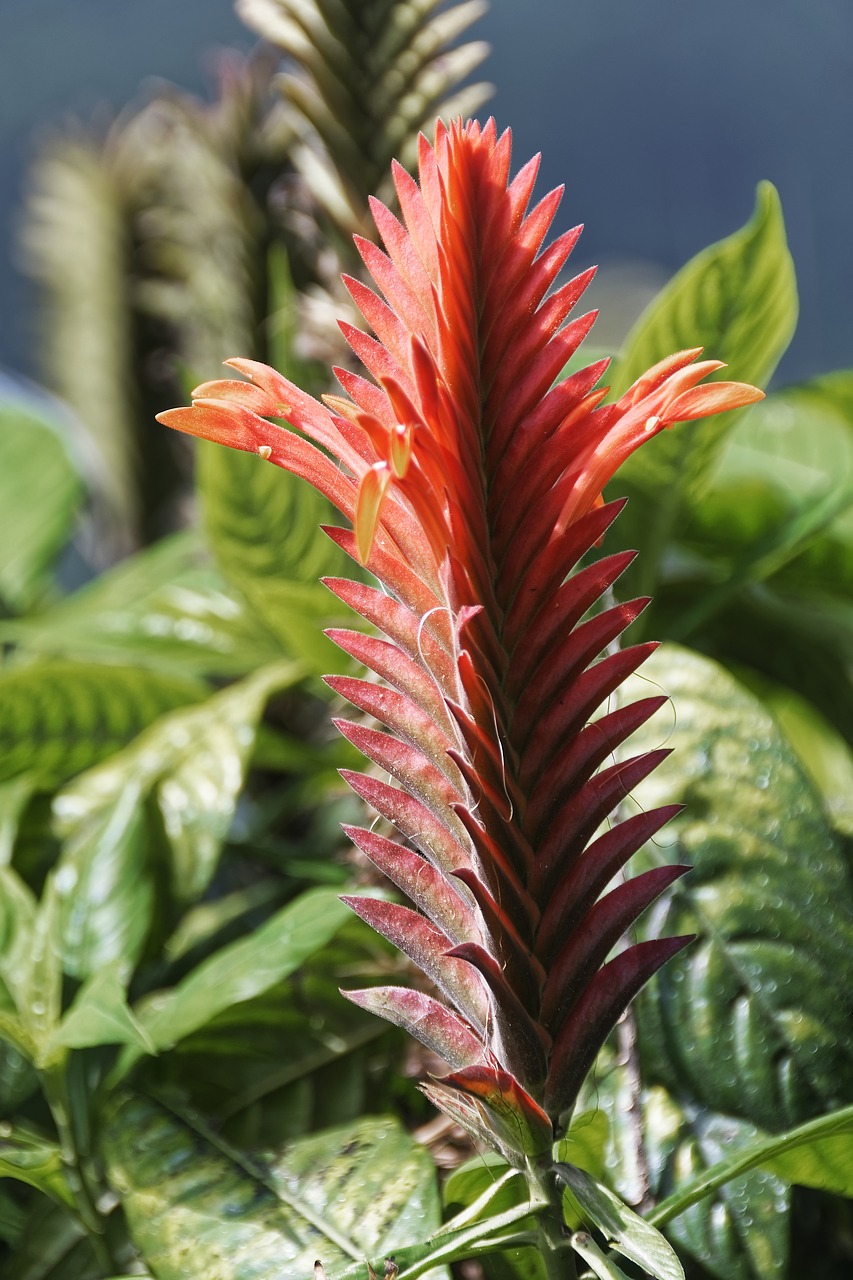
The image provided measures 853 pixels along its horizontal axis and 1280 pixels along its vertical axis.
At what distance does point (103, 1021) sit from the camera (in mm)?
411

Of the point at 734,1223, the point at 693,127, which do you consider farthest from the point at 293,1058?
the point at 693,127

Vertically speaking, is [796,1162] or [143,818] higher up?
[143,818]

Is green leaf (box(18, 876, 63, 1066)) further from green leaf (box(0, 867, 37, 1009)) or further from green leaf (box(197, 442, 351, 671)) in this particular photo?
green leaf (box(197, 442, 351, 671))

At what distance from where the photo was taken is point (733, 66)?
3658 mm

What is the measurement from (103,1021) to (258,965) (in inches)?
2.5

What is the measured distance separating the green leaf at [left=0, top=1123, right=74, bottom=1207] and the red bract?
181mm

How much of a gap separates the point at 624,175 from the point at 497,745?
Result: 378 centimetres

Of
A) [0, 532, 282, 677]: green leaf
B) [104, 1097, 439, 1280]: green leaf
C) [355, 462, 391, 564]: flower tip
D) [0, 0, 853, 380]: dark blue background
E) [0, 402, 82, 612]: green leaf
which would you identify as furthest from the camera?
[0, 0, 853, 380]: dark blue background

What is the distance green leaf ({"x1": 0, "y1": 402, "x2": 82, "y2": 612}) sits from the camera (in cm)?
93

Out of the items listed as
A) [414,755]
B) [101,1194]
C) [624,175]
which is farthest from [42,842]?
[624,175]

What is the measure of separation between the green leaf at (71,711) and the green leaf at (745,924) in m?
0.32

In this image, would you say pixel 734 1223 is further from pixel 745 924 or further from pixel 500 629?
pixel 500 629

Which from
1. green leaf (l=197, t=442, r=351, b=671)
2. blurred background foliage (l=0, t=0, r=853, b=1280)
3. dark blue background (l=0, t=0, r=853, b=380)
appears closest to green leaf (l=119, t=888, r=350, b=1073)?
blurred background foliage (l=0, t=0, r=853, b=1280)

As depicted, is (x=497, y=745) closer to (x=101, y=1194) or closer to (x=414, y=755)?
(x=414, y=755)
